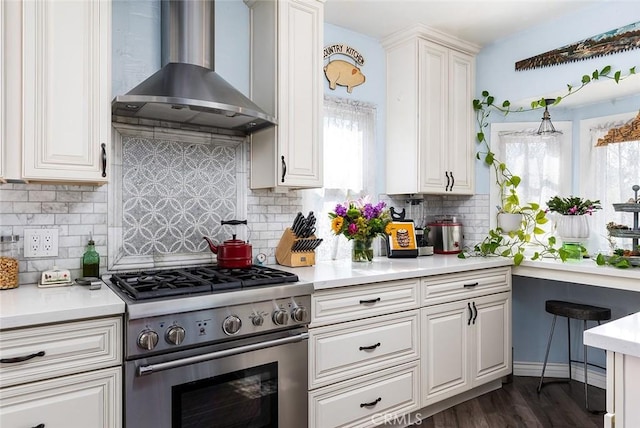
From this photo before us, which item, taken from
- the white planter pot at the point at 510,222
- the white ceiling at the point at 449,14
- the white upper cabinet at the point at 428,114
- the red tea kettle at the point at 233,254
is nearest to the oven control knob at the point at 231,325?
the red tea kettle at the point at 233,254

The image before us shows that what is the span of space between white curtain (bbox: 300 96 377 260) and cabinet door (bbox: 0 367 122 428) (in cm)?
163

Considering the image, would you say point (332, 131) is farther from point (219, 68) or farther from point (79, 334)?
point (79, 334)

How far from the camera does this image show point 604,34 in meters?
2.77

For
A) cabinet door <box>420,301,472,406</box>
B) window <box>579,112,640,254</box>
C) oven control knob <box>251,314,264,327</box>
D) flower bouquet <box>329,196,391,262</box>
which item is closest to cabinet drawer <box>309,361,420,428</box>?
cabinet door <box>420,301,472,406</box>

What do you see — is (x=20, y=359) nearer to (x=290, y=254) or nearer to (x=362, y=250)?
(x=290, y=254)

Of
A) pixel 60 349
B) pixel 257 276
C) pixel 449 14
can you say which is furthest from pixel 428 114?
pixel 60 349

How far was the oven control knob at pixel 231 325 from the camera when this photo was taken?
1.79 meters

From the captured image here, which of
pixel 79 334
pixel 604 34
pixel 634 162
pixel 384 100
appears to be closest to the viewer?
pixel 79 334

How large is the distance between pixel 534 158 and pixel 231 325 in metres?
2.81

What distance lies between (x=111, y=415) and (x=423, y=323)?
1.71 m

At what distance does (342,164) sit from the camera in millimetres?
3107

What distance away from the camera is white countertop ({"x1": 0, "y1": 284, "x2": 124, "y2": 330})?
1423mm

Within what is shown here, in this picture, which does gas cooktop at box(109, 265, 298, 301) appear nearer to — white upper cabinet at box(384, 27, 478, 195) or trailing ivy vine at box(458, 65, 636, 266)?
white upper cabinet at box(384, 27, 478, 195)

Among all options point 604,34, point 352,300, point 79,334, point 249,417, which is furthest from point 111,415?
point 604,34
